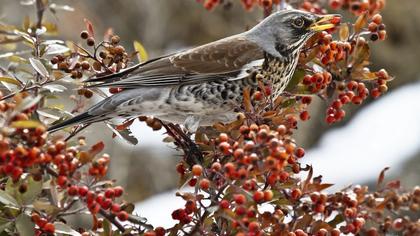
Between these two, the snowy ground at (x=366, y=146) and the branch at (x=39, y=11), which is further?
the snowy ground at (x=366, y=146)

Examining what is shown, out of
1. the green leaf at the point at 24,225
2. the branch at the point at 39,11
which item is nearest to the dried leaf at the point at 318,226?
the green leaf at the point at 24,225

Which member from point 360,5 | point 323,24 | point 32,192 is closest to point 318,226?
point 32,192

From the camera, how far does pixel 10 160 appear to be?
1.73 meters

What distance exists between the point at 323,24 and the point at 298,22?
0.15 m

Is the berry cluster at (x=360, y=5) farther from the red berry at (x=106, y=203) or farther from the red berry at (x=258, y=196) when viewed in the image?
the red berry at (x=106, y=203)

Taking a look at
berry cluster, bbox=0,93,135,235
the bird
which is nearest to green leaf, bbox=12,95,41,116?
berry cluster, bbox=0,93,135,235

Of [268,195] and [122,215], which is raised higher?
[122,215]

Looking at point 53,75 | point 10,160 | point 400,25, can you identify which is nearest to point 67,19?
point 400,25

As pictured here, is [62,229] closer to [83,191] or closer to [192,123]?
[83,191]

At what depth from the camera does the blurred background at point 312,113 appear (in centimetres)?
564

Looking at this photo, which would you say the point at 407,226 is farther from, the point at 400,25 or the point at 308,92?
the point at 400,25

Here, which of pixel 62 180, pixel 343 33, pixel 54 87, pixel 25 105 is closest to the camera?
pixel 25 105

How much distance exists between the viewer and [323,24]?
276 centimetres

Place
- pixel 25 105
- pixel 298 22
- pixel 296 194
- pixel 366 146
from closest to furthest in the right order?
pixel 25 105 → pixel 296 194 → pixel 298 22 → pixel 366 146
